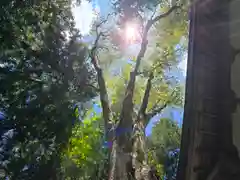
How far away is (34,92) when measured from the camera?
8.81m

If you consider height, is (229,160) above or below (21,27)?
below

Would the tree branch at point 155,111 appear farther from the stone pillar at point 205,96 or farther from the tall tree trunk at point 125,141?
the stone pillar at point 205,96

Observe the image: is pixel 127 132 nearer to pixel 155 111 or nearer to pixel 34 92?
pixel 155 111

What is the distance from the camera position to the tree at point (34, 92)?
8.34 m

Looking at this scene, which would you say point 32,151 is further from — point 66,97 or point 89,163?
point 89,163

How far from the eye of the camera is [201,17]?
101 inches

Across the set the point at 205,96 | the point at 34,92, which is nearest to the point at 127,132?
the point at 34,92

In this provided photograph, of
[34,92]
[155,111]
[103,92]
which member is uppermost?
[103,92]

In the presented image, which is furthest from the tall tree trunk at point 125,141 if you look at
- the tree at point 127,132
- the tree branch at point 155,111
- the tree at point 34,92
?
the tree at point 34,92

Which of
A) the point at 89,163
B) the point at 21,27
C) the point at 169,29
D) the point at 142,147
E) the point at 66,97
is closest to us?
the point at 142,147

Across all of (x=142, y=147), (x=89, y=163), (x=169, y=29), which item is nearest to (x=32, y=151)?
(x=142, y=147)

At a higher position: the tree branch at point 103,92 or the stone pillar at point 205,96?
the tree branch at point 103,92

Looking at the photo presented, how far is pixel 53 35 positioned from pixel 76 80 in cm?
168

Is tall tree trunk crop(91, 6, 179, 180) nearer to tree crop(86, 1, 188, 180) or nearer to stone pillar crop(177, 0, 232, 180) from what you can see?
tree crop(86, 1, 188, 180)
